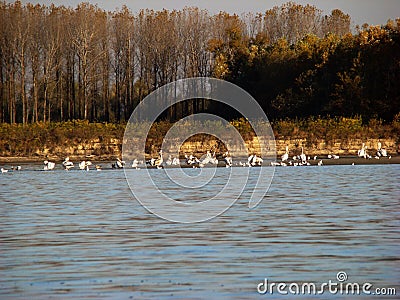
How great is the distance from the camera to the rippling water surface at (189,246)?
9.82 m

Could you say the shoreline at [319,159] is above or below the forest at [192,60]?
below

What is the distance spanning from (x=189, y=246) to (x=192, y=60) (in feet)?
205

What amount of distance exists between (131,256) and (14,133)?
3779 centimetres

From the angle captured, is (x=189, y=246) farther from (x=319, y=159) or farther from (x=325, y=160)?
(x=319, y=159)

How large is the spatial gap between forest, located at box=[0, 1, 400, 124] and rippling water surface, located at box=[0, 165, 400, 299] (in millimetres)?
32413

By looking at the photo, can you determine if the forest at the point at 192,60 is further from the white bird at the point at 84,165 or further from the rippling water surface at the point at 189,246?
the rippling water surface at the point at 189,246

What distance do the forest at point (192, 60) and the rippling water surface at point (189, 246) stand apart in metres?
32.4

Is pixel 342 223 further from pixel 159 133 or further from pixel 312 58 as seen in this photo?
pixel 312 58

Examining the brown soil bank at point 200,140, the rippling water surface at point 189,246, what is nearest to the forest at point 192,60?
the brown soil bank at point 200,140

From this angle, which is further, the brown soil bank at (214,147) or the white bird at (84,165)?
the brown soil bank at (214,147)

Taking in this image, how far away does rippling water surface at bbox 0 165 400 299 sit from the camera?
9.82m

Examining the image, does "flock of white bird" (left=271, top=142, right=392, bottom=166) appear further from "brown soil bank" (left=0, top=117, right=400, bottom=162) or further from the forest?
the forest

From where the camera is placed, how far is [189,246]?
12.9 metres

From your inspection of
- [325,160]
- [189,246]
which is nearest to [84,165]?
[325,160]
